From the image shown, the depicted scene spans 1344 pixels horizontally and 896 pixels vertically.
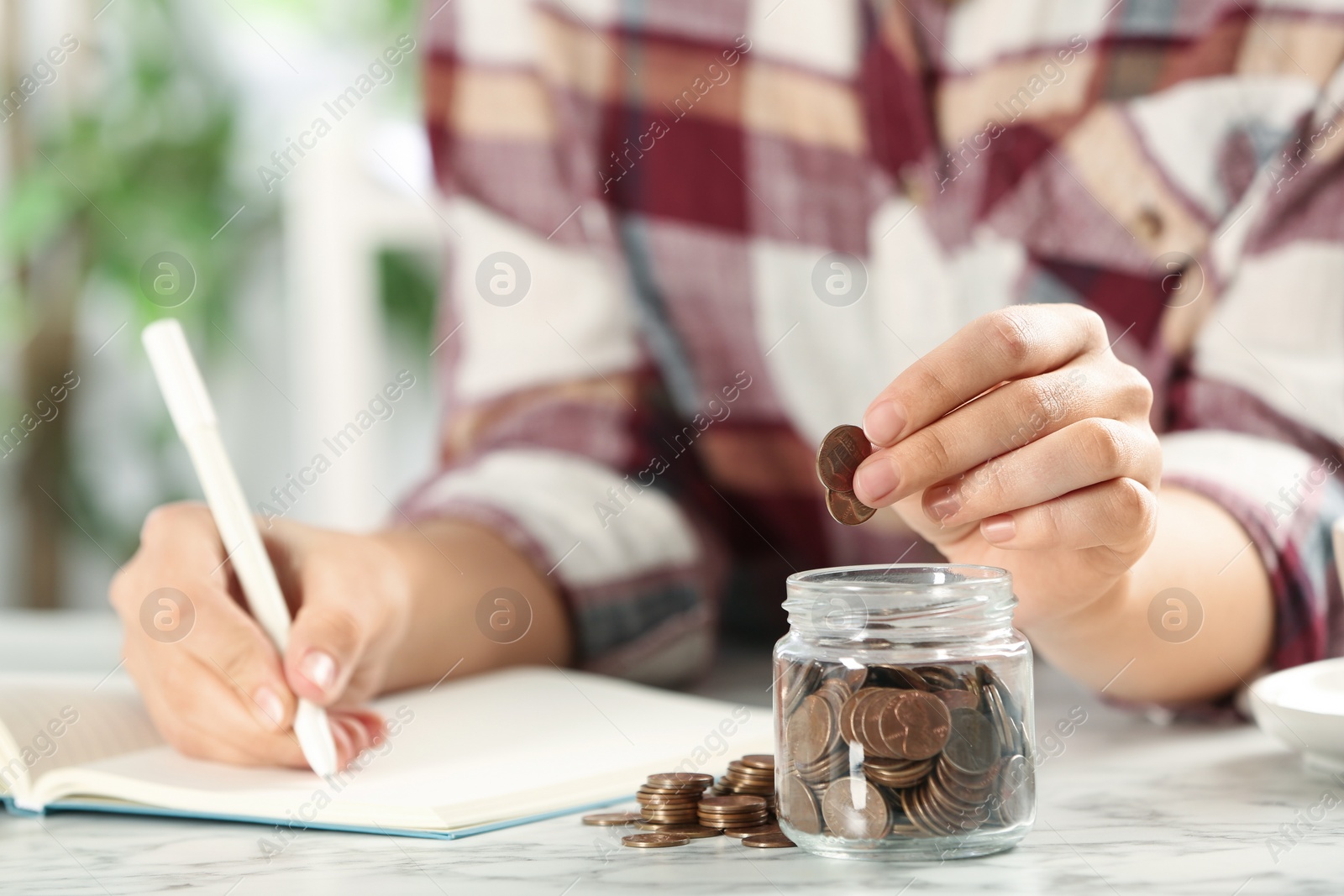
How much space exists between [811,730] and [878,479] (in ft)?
0.39

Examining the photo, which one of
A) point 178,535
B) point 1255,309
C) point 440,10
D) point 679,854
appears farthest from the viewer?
point 440,10

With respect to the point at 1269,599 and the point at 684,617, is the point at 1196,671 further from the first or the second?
the point at 684,617

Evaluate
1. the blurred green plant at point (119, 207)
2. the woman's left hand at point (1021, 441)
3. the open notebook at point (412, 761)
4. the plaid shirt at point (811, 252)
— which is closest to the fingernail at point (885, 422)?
the woman's left hand at point (1021, 441)

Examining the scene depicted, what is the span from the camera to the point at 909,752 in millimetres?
508

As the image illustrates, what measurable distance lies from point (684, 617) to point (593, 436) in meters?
0.21

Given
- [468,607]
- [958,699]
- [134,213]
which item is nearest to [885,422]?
[958,699]

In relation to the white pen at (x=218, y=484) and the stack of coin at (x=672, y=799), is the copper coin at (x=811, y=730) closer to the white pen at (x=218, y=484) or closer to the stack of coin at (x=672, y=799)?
the stack of coin at (x=672, y=799)

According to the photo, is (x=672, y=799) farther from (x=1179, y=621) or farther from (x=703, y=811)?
(x=1179, y=621)

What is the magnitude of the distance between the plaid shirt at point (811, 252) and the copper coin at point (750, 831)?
1.27ft

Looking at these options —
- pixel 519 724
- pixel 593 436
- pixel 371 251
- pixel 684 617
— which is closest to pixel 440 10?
pixel 593 436

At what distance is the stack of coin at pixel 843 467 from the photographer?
60cm

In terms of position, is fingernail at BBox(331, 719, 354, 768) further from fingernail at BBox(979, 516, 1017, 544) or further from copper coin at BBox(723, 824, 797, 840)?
fingernail at BBox(979, 516, 1017, 544)

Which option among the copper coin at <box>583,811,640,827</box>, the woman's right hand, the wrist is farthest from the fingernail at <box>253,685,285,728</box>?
the wrist

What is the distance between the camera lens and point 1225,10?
944mm
